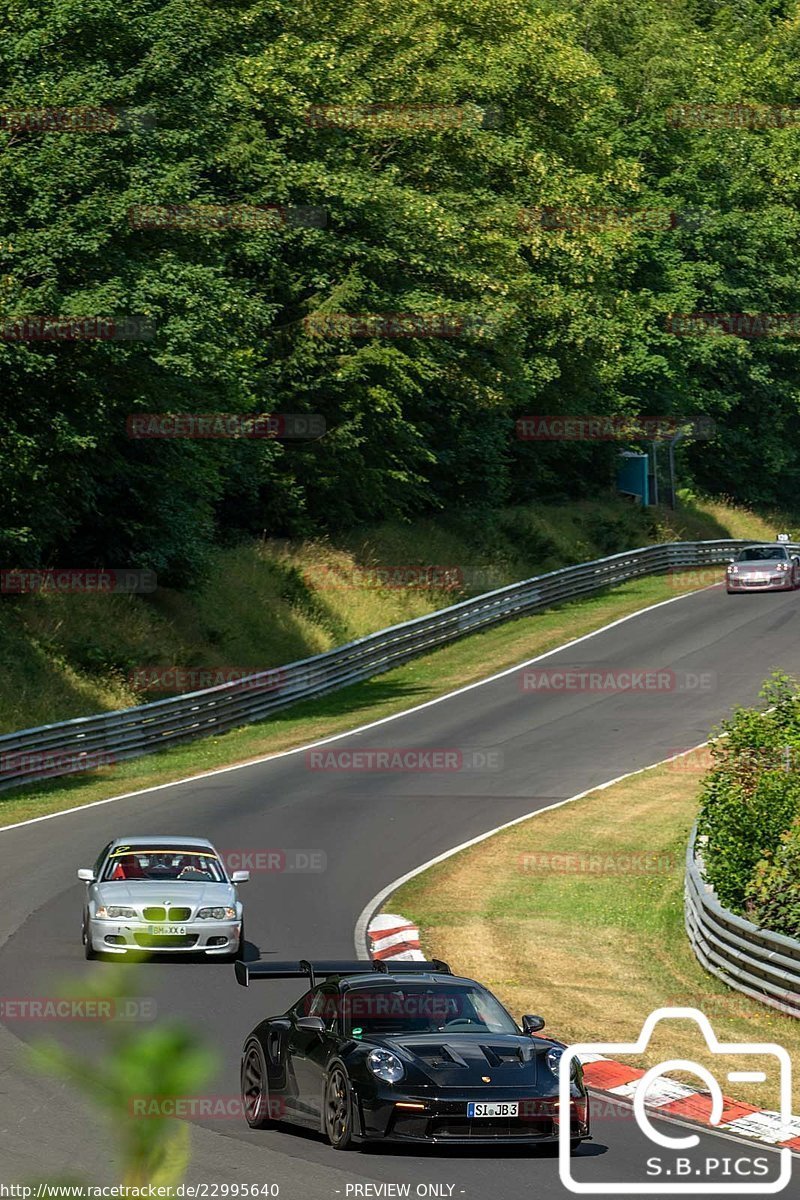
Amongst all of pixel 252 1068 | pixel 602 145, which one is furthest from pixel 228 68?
pixel 252 1068

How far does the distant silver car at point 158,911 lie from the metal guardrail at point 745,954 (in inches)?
207

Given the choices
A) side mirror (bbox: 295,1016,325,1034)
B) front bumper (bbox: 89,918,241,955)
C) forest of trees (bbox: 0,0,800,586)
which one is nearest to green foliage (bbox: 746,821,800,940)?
front bumper (bbox: 89,918,241,955)

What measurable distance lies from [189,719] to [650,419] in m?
37.3

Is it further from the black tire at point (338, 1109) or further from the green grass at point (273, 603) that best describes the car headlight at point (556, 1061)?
the green grass at point (273, 603)

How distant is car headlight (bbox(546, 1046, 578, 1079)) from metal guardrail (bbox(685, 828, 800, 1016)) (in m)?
5.17

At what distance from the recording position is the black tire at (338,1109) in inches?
425

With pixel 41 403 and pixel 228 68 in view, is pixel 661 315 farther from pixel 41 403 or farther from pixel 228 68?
pixel 41 403

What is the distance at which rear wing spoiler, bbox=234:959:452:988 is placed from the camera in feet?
36.8

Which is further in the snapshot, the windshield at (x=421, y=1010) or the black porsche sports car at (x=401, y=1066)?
the windshield at (x=421, y=1010)

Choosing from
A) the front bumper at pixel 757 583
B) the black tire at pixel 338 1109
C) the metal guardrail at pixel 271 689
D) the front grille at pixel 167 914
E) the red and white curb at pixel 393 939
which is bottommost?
the metal guardrail at pixel 271 689

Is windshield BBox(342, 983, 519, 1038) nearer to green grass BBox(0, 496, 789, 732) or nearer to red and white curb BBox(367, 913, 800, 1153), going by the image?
red and white curb BBox(367, 913, 800, 1153)

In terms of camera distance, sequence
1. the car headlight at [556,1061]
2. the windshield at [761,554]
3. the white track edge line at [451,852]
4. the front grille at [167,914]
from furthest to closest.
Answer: the windshield at [761,554] < the white track edge line at [451,852] < the front grille at [167,914] < the car headlight at [556,1061]

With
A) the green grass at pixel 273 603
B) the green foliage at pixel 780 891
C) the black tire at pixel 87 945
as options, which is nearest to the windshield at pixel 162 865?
the black tire at pixel 87 945

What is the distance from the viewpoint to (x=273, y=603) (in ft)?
157
